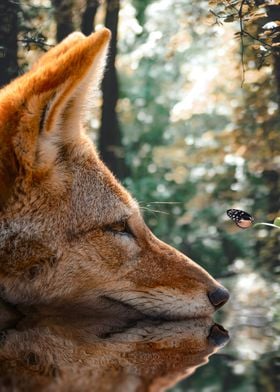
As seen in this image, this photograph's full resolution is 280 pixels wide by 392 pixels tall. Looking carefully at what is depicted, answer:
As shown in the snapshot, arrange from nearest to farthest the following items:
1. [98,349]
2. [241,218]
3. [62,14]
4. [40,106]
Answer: [98,349], [40,106], [241,218], [62,14]

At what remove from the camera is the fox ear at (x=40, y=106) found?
3186 mm

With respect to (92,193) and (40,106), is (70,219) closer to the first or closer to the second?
(92,193)

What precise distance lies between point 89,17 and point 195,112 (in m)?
1.72

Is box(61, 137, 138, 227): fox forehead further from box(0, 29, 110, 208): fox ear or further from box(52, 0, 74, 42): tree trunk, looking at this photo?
box(52, 0, 74, 42): tree trunk

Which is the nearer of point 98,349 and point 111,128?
point 98,349

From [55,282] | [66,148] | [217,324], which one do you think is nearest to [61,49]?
[66,148]

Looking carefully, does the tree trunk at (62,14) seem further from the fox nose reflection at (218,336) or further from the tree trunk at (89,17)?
the fox nose reflection at (218,336)

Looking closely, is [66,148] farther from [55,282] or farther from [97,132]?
[97,132]

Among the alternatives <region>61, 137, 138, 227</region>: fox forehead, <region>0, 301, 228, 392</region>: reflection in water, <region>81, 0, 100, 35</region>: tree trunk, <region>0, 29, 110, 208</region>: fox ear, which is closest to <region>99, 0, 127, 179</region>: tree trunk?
<region>81, 0, 100, 35</region>: tree trunk

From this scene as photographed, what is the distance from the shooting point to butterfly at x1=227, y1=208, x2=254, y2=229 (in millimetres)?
4582

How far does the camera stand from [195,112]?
8172mm

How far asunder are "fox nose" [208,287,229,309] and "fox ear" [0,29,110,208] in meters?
1.08

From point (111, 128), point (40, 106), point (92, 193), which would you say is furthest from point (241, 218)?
point (111, 128)

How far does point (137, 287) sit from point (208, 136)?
500cm
